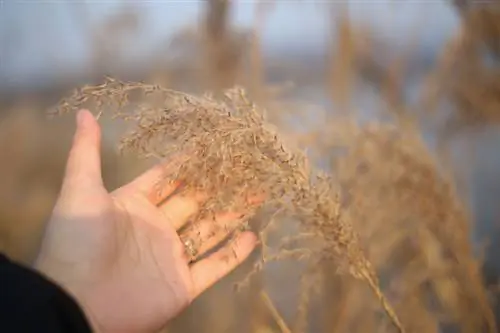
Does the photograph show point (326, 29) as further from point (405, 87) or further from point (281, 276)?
point (281, 276)

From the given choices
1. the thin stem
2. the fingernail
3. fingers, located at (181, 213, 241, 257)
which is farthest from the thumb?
the thin stem

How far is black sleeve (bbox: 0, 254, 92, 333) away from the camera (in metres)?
0.65

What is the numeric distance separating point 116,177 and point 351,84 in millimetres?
398

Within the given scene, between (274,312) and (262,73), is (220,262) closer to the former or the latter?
(274,312)

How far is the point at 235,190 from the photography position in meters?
0.83

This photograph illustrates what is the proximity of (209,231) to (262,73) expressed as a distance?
0.35 m

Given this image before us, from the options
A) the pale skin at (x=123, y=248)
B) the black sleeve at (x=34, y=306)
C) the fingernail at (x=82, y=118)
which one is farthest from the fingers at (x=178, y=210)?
the black sleeve at (x=34, y=306)

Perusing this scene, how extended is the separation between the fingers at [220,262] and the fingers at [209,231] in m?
0.02

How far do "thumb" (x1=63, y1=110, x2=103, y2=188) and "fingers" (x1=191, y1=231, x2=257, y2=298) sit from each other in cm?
18

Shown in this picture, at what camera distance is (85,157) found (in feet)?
2.87

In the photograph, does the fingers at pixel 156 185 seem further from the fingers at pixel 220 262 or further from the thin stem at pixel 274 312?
the thin stem at pixel 274 312

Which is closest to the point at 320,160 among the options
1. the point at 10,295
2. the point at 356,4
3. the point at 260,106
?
the point at 260,106

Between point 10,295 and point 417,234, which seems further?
point 417,234

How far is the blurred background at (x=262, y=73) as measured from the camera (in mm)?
1082
